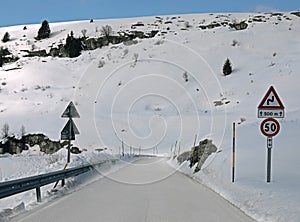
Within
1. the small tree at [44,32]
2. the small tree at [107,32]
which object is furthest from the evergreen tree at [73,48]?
the small tree at [44,32]

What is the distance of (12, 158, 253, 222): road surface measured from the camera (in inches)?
323

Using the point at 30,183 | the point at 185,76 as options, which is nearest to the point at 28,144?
the point at 185,76

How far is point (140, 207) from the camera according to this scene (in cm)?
947

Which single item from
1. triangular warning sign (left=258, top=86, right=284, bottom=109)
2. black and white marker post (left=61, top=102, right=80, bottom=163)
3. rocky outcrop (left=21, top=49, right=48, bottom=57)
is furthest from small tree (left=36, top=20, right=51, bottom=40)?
triangular warning sign (left=258, top=86, right=284, bottom=109)

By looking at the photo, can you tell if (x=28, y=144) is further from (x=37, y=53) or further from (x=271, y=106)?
(x=37, y=53)

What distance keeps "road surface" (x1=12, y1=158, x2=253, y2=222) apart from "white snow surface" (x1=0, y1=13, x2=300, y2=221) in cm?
355

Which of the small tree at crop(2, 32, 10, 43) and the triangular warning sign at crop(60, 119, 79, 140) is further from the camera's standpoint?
the small tree at crop(2, 32, 10, 43)

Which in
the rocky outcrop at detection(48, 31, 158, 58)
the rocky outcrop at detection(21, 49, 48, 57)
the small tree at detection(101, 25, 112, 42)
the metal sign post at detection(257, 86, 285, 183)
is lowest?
the metal sign post at detection(257, 86, 285, 183)

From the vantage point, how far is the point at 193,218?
26.9 feet

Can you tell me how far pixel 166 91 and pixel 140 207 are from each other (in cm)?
4391

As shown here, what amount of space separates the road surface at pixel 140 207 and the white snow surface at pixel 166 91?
355 centimetres

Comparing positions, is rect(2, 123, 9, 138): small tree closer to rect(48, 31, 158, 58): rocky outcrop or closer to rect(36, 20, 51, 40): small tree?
rect(48, 31, 158, 58): rocky outcrop

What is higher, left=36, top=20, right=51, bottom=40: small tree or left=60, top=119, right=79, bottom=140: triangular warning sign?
left=36, top=20, right=51, bottom=40: small tree

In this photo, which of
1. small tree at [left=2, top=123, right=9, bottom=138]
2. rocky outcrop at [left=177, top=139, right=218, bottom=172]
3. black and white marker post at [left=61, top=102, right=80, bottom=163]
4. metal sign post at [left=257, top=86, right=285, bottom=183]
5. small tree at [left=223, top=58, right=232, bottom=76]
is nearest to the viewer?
metal sign post at [left=257, top=86, right=285, bottom=183]
